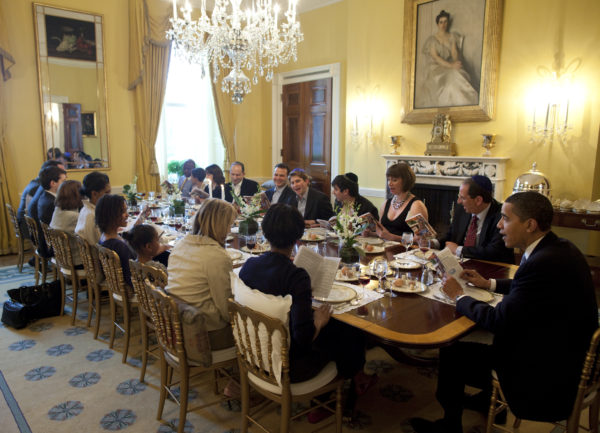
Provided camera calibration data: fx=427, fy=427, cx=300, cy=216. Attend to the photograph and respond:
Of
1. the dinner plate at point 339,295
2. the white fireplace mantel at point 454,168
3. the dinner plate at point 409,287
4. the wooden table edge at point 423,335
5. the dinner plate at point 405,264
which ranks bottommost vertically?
the wooden table edge at point 423,335

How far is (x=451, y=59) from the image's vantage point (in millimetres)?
5535

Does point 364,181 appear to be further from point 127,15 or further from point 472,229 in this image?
point 127,15

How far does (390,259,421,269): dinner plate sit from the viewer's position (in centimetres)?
275

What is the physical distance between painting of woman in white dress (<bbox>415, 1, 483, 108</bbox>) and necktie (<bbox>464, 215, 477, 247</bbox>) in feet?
9.05

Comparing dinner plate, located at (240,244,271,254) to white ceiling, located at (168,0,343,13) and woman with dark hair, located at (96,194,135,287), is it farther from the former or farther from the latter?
white ceiling, located at (168,0,343,13)

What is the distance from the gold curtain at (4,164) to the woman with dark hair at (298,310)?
5.41 meters

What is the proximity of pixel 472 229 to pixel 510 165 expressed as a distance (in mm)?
2463

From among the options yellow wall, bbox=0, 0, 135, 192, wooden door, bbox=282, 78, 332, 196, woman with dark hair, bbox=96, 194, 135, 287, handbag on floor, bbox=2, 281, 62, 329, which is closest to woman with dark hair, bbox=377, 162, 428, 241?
woman with dark hair, bbox=96, 194, 135, 287

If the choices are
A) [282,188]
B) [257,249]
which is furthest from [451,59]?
[257,249]

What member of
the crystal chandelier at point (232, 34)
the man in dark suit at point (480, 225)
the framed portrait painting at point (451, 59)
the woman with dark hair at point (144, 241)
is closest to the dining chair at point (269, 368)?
the woman with dark hair at point (144, 241)

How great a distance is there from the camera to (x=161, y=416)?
2.51 meters

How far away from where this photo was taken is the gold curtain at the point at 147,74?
666cm

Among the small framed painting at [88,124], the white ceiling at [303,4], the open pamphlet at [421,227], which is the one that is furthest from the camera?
the white ceiling at [303,4]

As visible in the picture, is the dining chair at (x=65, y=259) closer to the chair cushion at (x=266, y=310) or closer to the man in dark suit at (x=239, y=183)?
the man in dark suit at (x=239, y=183)
